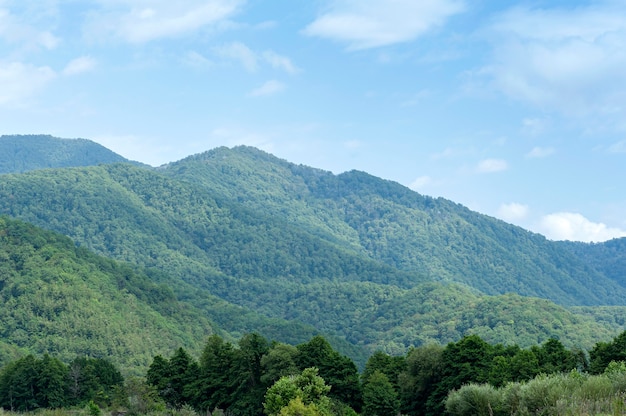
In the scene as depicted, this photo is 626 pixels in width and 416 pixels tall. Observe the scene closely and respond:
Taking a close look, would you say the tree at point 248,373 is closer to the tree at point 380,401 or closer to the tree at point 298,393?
the tree at point 380,401

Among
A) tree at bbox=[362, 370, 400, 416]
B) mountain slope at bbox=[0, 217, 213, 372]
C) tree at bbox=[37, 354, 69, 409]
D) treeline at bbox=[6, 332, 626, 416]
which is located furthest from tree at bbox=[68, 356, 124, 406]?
mountain slope at bbox=[0, 217, 213, 372]

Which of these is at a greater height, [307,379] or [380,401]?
[307,379]

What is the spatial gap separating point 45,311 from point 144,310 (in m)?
23.1

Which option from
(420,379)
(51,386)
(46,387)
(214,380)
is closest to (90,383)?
(51,386)

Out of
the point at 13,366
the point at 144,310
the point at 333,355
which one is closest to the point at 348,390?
the point at 333,355

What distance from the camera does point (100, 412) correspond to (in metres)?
68.9

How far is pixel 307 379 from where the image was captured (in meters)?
57.3

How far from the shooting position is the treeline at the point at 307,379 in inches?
2383

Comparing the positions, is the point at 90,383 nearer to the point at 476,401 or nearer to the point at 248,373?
the point at 248,373

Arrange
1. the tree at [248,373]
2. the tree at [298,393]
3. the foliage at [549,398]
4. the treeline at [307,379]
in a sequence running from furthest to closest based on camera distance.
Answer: the tree at [248,373], the treeline at [307,379], the tree at [298,393], the foliage at [549,398]

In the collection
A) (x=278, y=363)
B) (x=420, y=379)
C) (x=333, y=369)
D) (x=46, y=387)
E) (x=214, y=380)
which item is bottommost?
(x=46, y=387)

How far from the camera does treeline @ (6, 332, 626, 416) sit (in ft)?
199

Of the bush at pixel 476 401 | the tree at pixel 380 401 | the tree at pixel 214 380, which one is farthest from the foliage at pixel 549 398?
the tree at pixel 214 380

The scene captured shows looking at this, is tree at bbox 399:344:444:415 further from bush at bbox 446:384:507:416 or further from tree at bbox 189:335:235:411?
tree at bbox 189:335:235:411
